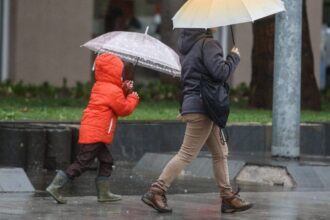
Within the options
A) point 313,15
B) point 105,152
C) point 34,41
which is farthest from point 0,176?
point 313,15

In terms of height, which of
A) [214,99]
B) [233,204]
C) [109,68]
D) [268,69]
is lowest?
[233,204]

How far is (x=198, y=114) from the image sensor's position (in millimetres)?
8578

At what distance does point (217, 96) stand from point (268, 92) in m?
8.24

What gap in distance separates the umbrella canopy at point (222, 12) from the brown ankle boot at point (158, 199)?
4.33ft

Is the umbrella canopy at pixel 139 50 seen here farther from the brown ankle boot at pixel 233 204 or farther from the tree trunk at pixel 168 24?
the tree trunk at pixel 168 24

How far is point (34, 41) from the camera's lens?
68.9ft

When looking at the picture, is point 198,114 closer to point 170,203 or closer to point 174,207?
point 174,207

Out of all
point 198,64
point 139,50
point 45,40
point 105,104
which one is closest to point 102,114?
point 105,104

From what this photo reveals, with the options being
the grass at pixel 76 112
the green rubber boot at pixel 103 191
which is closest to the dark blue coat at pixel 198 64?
the green rubber boot at pixel 103 191

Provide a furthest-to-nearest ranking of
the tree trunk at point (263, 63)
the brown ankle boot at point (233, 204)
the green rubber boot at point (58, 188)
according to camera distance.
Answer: the tree trunk at point (263, 63) < the green rubber boot at point (58, 188) < the brown ankle boot at point (233, 204)

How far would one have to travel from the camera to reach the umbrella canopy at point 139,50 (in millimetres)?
9344

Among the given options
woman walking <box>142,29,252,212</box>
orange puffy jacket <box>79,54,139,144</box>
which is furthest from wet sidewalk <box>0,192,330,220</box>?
orange puffy jacket <box>79,54,139,144</box>

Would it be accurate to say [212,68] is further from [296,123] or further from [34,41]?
[34,41]

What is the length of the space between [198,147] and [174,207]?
2.28 feet
